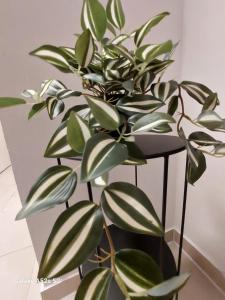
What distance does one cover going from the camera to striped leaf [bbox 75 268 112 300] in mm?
271

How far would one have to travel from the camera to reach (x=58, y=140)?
15.6 inches

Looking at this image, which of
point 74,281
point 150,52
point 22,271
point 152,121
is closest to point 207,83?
point 150,52

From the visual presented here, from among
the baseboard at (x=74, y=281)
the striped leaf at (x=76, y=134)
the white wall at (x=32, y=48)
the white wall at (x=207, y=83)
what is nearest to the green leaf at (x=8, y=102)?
the striped leaf at (x=76, y=134)

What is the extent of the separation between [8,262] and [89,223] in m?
1.10

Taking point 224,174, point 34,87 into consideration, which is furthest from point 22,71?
point 224,174

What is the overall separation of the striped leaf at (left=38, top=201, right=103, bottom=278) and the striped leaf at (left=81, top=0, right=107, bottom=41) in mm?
308

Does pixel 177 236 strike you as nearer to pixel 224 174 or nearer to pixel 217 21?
pixel 224 174

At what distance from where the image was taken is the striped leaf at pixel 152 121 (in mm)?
315

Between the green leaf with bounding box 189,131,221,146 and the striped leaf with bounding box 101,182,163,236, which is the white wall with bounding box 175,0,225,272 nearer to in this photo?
the green leaf with bounding box 189,131,221,146

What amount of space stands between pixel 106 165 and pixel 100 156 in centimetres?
2

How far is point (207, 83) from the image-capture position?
836 millimetres

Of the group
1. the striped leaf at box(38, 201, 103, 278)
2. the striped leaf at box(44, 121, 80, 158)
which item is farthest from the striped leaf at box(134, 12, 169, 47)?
the striped leaf at box(38, 201, 103, 278)

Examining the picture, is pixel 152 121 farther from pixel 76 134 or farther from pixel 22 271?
pixel 22 271

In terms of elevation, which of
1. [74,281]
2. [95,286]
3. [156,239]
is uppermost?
[95,286]
